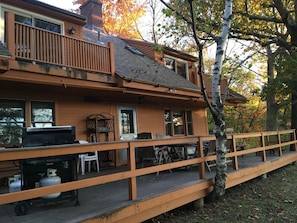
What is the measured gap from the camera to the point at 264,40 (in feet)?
40.0

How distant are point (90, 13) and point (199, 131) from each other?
7934 millimetres

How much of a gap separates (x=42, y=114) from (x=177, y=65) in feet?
26.5

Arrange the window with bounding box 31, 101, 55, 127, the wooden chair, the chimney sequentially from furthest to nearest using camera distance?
the chimney < the window with bounding box 31, 101, 55, 127 < the wooden chair

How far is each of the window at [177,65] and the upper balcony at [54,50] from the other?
6.09 meters

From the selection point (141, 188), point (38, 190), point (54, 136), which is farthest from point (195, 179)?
point (38, 190)

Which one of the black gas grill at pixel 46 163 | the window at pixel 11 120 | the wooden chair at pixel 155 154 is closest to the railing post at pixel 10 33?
the window at pixel 11 120

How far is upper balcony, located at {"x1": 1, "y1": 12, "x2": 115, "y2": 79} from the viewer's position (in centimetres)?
583

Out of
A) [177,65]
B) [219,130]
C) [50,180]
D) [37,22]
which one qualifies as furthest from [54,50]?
[177,65]

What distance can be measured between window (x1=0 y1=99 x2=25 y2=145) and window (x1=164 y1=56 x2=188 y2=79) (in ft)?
26.0

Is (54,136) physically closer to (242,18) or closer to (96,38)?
(96,38)

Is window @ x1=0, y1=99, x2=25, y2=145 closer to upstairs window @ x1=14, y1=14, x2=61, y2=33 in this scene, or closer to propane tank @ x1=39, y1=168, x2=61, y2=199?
upstairs window @ x1=14, y1=14, x2=61, y2=33

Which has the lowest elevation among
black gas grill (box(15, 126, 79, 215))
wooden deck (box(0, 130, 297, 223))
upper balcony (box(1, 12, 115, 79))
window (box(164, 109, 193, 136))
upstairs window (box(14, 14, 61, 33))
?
wooden deck (box(0, 130, 297, 223))

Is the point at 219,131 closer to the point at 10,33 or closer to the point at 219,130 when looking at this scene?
the point at 219,130

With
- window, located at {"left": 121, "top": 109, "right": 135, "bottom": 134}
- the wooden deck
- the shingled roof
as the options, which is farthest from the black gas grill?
window, located at {"left": 121, "top": 109, "right": 135, "bottom": 134}
